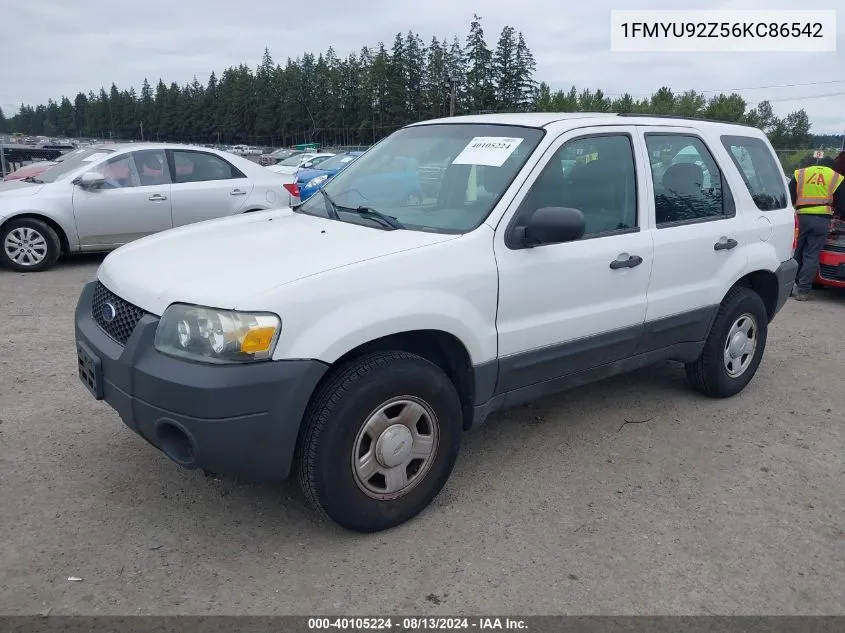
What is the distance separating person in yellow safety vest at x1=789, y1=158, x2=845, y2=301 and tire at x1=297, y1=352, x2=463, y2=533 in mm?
6734

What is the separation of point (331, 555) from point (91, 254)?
8.48 m

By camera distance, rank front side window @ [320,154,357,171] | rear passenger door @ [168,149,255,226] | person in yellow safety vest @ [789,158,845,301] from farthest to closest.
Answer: front side window @ [320,154,357,171] < rear passenger door @ [168,149,255,226] < person in yellow safety vest @ [789,158,845,301]

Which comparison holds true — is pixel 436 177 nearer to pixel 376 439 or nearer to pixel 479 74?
pixel 376 439

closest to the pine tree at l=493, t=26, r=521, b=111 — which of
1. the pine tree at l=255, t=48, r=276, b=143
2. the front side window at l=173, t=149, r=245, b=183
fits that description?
the pine tree at l=255, t=48, r=276, b=143

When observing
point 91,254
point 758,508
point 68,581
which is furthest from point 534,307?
point 91,254

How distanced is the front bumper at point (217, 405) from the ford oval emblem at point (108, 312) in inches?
11.9

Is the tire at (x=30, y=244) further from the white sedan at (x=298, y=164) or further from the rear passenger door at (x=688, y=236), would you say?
the rear passenger door at (x=688, y=236)

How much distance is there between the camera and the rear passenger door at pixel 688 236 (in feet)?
13.6

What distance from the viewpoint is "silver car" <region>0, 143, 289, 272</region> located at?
8492 mm

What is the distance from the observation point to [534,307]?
349cm

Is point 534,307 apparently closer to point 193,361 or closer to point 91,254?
point 193,361

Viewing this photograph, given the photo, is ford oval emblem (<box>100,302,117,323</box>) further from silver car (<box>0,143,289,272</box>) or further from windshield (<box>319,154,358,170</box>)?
windshield (<box>319,154,358,170</box>)

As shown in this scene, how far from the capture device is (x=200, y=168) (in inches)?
369

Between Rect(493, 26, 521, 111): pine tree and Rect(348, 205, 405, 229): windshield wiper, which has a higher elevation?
Rect(493, 26, 521, 111): pine tree
